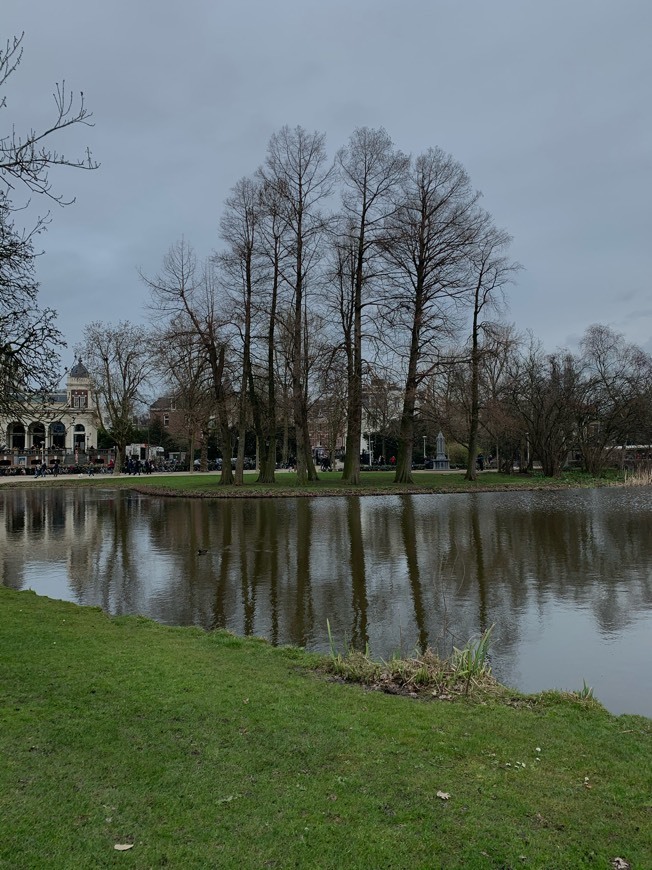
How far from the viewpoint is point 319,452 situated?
290ft

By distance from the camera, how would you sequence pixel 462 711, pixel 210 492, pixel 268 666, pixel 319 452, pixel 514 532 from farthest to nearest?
pixel 319 452, pixel 210 492, pixel 514 532, pixel 268 666, pixel 462 711

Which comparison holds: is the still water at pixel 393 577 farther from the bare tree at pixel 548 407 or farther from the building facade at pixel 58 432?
the bare tree at pixel 548 407

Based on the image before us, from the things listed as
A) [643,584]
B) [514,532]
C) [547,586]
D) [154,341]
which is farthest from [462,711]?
[154,341]

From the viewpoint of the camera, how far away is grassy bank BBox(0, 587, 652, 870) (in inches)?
124

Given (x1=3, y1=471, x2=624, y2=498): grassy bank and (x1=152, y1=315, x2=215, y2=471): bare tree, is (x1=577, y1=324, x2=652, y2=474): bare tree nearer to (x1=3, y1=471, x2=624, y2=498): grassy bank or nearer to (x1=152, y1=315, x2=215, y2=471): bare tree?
(x1=3, y1=471, x2=624, y2=498): grassy bank

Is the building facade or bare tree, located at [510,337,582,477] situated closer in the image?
the building facade

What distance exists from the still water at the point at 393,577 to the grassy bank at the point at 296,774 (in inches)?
74.6

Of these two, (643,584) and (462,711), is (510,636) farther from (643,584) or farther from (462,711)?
(643,584)

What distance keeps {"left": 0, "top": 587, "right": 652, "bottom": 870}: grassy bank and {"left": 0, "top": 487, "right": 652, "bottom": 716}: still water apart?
6.22 feet

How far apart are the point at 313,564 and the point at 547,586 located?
4.72m

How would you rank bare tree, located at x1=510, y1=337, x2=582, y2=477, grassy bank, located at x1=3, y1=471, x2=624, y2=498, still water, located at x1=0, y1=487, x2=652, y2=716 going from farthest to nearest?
bare tree, located at x1=510, y1=337, x2=582, y2=477
grassy bank, located at x1=3, y1=471, x2=624, y2=498
still water, located at x1=0, y1=487, x2=652, y2=716

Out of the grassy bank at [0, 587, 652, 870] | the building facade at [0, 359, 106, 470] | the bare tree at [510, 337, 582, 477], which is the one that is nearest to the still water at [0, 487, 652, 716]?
the grassy bank at [0, 587, 652, 870]

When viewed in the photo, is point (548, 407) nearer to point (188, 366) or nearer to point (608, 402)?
point (608, 402)

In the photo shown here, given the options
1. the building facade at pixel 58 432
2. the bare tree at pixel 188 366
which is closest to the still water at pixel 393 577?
the building facade at pixel 58 432
